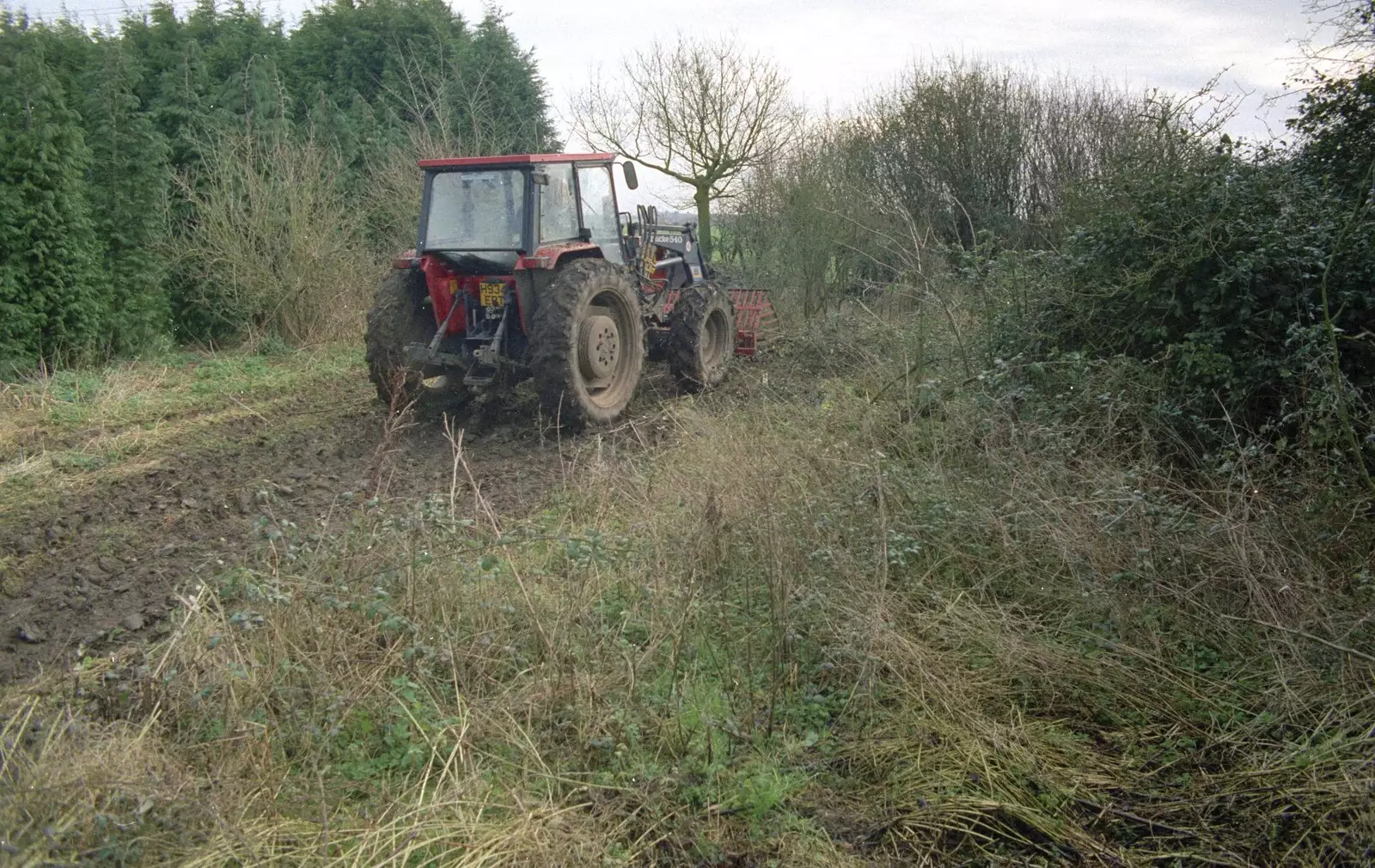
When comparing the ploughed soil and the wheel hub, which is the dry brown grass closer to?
the ploughed soil

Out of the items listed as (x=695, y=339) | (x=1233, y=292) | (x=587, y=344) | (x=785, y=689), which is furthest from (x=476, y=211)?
(x=785, y=689)

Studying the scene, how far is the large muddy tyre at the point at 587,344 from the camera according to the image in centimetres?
745

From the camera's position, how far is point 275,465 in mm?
7023

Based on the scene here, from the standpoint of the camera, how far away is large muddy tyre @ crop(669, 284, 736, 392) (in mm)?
9242

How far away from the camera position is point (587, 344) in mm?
7828

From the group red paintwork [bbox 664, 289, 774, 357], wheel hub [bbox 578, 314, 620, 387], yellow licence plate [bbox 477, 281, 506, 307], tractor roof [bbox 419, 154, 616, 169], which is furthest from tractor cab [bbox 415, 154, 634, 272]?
red paintwork [bbox 664, 289, 774, 357]

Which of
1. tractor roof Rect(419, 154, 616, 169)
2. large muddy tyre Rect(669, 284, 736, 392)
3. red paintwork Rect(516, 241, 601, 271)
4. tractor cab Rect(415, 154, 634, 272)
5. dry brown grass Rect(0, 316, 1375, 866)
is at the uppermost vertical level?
tractor roof Rect(419, 154, 616, 169)

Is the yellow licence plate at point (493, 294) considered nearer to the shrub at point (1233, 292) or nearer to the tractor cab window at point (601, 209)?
the tractor cab window at point (601, 209)

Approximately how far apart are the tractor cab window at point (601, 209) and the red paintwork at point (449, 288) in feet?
3.35

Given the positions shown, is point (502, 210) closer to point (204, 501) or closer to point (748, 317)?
point (204, 501)

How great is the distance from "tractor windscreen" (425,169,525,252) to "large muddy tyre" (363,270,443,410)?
1.23ft

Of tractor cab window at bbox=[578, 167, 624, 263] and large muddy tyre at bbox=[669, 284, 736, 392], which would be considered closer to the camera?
tractor cab window at bbox=[578, 167, 624, 263]

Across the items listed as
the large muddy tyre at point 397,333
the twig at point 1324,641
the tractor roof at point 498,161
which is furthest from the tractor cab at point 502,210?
the twig at point 1324,641

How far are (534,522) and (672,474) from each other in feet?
2.73
